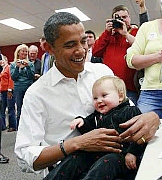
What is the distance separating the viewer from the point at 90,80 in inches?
57.4

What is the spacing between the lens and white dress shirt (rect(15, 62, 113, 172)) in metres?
1.23

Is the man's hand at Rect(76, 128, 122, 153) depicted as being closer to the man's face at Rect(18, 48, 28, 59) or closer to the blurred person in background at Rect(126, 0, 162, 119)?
the blurred person in background at Rect(126, 0, 162, 119)

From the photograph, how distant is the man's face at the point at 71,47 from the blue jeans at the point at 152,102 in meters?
0.76

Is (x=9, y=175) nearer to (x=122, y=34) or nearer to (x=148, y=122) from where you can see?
(x=122, y=34)

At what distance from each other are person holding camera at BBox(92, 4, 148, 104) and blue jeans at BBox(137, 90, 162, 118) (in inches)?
17.9

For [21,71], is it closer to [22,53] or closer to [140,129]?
[22,53]

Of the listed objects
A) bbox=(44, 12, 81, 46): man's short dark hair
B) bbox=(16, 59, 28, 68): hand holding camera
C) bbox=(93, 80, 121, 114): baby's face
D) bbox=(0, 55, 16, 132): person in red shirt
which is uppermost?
bbox=(44, 12, 81, 46): man's short dark hair

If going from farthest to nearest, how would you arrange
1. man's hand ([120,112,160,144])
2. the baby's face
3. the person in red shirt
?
1. the person in red shirt
2. the baby's face
3. man's hand ([120,112,160,144])

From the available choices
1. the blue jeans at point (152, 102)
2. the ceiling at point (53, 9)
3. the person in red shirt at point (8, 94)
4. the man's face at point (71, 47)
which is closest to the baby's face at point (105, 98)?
the man's face at point (71, 47)

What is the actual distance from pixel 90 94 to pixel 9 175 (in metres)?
1.80

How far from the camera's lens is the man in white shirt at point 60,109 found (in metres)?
1.15

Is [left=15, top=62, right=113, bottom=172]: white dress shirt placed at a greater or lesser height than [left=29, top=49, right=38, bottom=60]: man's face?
lesser

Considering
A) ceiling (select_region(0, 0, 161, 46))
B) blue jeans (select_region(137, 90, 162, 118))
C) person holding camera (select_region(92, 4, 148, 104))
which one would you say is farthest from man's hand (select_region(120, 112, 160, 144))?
ceiling (select_region(0, 0, 161, 46))

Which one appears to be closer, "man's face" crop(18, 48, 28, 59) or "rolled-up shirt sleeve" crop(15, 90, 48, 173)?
"rolled-up shirt sleeve" crop(15, 90, 48, 173)
